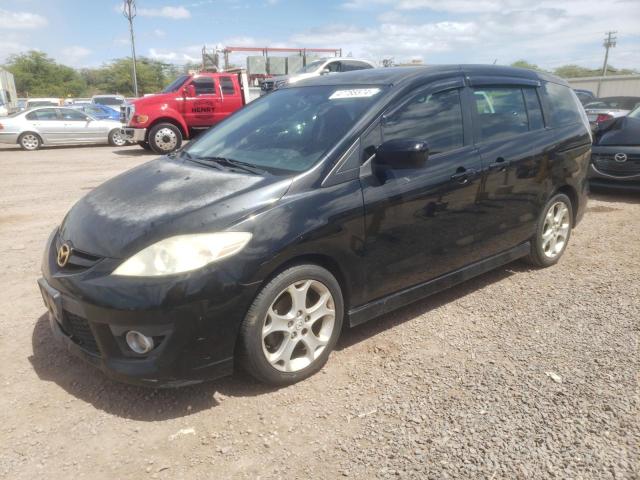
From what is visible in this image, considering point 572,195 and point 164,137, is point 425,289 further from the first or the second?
point 164,137

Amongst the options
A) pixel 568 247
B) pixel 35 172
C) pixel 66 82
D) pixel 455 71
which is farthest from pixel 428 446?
pixel 66 82

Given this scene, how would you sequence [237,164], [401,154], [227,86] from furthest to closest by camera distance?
1. [227,86]
2. [237,164]
3. [401,154]

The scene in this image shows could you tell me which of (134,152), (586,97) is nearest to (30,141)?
(134,152)

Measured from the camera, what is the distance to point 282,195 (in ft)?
8.83

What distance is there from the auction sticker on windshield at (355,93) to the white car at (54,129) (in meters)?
12.9

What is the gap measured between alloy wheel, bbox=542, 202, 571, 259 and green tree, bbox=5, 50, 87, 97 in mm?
61965

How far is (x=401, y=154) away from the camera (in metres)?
2.90

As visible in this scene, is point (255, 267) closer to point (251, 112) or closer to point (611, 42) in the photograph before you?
point (251, 112)

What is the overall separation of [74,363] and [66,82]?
66499 mm

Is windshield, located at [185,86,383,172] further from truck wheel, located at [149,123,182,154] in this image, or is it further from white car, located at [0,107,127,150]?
white car, located at [0,107,127,150]

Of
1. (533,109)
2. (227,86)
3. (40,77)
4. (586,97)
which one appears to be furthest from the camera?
(40,77)

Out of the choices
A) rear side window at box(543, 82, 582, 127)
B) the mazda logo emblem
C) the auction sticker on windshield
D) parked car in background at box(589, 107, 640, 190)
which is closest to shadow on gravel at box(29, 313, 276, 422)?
the mazda logo emblem

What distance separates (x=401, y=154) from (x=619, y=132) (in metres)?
6.19

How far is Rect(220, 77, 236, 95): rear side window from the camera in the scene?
45.3 ft
